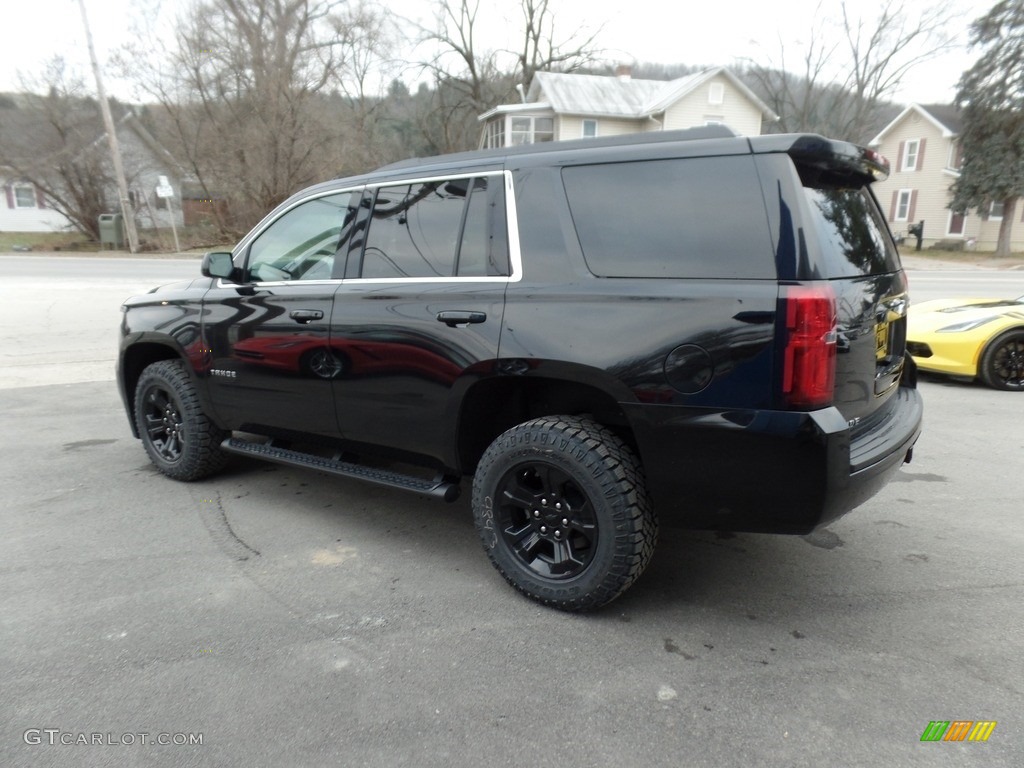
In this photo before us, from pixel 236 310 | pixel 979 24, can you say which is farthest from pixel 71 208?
pixel 979 24

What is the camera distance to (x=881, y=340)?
2.94 m

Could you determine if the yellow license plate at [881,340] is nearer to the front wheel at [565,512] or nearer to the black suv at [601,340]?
the black suv at [601,340]

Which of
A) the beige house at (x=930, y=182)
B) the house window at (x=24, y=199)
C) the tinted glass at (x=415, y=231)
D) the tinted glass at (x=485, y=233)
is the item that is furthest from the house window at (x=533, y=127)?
the tinted glass at (x=485, y=233)

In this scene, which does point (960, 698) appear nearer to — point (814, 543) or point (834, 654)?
point (834, 654)

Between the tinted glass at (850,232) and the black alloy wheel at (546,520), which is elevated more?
the tinted glass at (850,232)

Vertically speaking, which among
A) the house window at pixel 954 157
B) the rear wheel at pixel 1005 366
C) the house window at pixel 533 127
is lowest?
the rear wheel at pixel 1005 366

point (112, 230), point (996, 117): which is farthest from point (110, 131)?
point (996, 117)

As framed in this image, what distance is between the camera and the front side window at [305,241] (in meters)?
3.77

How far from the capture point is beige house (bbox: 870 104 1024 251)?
35.6 m

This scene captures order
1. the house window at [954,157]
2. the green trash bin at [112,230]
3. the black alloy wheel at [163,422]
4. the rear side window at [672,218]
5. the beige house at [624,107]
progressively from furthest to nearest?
1. the beige house at [624,107]
2. the house window at [954,157]
3. the green trash bin at [112,230]
4. the black alloy wheel at [163,422]
5. the rear side window at [672,218]

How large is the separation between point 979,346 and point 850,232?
5.41 m

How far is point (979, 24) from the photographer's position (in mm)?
30875

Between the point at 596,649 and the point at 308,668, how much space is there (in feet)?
Result: 3.62

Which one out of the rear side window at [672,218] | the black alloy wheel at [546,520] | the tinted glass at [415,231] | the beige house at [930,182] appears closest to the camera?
the rear side window at [672,218]
